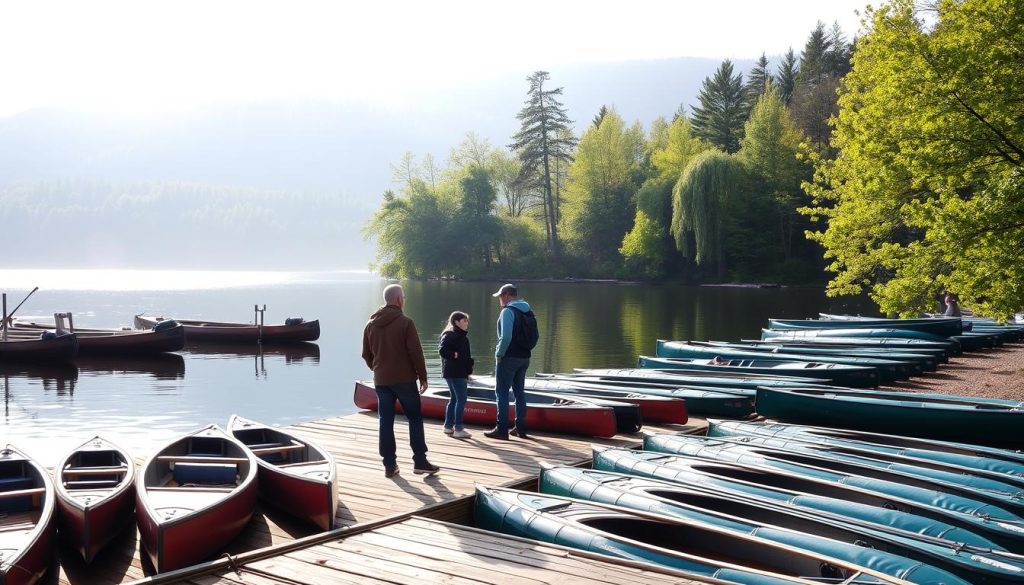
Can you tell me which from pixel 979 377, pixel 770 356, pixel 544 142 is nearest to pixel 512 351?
pixel 770 356

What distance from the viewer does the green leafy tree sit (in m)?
13.8

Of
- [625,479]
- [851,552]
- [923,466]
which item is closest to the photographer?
[851,552]

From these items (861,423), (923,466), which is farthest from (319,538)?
(861,423)

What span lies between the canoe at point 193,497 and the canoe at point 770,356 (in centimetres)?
1276

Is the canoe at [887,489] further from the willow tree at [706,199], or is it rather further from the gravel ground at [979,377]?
the willow tree at [706,199]

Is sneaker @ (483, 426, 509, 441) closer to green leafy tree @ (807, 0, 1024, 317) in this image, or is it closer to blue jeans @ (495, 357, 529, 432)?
blue jeans @ (495, 357, 529, 432)

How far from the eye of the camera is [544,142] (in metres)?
80.9

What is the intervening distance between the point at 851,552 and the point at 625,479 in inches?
101

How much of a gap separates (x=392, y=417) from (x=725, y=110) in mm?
68700

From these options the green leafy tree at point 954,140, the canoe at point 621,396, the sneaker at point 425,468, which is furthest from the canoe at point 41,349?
the green leafy tree at point 954,140

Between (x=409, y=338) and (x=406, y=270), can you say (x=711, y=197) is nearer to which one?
(x=406, y=270)

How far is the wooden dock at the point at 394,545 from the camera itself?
21.5 ft

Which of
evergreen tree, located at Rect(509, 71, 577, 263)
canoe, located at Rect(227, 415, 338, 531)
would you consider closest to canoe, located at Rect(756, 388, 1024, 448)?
canoe, located at Rect(227, 415, 338, 531)

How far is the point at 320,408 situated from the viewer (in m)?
22.4
